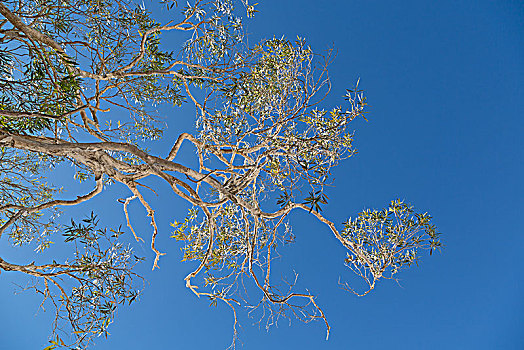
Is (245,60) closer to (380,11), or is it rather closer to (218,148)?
(218,148)

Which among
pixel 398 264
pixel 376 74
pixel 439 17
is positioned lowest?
pixel 398 264

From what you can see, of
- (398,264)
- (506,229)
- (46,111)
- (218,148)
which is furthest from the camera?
(506,229)

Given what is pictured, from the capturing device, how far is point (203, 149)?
461 centimetres

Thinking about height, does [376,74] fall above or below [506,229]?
above

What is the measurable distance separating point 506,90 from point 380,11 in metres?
3.49

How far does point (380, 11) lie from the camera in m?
8.57

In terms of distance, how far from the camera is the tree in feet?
12.3

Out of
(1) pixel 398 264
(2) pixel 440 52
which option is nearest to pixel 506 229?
(2) pixel 440 52

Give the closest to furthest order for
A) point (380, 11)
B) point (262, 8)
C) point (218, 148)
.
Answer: point (218, 148) → point (262, 8) → point (380, 11)

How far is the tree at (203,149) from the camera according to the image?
3740 mm

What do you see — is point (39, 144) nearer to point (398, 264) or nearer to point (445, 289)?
point (398, 264)

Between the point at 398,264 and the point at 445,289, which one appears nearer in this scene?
the point at 398,264

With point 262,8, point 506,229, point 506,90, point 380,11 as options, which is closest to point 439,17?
point 380,11

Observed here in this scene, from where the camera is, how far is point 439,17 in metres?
8.98
